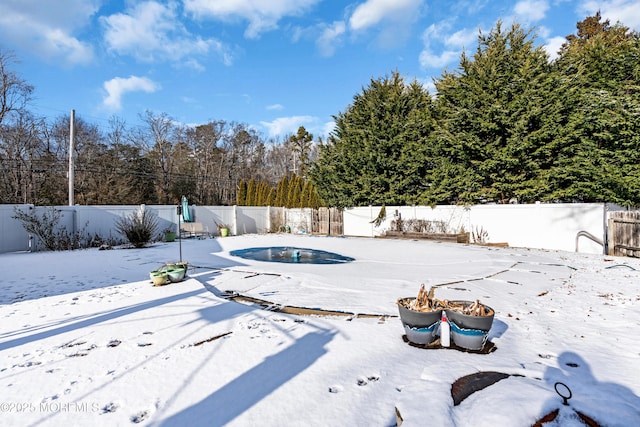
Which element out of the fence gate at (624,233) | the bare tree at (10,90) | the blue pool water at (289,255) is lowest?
the blue pool water at (289,255)

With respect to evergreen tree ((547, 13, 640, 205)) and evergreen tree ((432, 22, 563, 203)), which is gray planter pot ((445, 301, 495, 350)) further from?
evergreen tree ((432, 22, 563, 203))

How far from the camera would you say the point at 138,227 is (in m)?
11.6

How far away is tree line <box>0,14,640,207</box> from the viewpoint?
9.91 meters

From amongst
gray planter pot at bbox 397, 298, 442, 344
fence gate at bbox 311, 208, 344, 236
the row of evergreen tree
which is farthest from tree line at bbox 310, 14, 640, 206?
gray planter pot at bbox 397, 298, 442, 344

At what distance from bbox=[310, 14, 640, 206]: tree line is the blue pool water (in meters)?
6.40

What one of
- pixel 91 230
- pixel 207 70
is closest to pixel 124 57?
pixel 207 70

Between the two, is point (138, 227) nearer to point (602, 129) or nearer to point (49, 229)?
point (49, 229)

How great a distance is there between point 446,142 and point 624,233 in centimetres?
659

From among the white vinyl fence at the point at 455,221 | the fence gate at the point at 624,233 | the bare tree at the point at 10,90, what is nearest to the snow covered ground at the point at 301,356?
the fence gate at the point at 624,233

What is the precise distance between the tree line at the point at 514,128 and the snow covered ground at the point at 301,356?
5507 millimetres

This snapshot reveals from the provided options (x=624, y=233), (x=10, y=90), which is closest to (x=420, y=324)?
(x=624, y=233)

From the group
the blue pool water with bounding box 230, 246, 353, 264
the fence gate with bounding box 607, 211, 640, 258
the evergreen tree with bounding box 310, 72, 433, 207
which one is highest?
the evergreen tree with bounding box 310, 72, 433, 207

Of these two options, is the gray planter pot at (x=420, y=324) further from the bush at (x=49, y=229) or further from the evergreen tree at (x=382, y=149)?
the bush at (x=49, y=229)

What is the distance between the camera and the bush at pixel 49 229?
10339 mm
